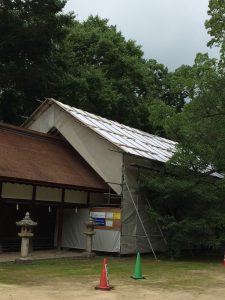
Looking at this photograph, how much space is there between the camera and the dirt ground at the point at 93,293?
9914 millimetres

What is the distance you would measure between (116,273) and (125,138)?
1035 cm

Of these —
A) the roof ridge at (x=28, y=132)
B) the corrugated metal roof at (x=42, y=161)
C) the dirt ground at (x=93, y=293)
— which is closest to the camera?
the dirt ground at (x=93, y=293)

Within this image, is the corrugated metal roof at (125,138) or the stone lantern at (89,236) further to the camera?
the corrugated metal roof at (125,138)

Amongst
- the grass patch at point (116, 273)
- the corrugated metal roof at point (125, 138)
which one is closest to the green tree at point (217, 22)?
the corrugated metal roof at point (125, 138)

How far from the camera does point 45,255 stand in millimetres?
18750

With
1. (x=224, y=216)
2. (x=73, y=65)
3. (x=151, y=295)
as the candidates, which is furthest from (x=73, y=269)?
(x=73, y=65)

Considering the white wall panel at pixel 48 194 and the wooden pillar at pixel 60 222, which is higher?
the white wall panel at pixel 48 194

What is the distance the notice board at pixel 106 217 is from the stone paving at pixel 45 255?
1.61 m

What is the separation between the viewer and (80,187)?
65.6ft

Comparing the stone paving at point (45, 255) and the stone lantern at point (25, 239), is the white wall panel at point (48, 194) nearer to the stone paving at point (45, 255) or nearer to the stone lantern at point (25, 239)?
the stone paving at point (45, 255)

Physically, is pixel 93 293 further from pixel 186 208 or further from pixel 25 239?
pixel 186 208

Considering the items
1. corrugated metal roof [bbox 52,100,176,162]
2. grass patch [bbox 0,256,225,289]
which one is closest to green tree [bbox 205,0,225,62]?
corrugated metal roof [bbox 52,100,176,162]

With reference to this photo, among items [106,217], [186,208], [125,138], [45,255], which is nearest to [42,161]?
[106,217]

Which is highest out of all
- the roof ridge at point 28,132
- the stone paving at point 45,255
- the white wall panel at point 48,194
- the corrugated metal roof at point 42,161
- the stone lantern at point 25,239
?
the roof ridge at point 28,132
